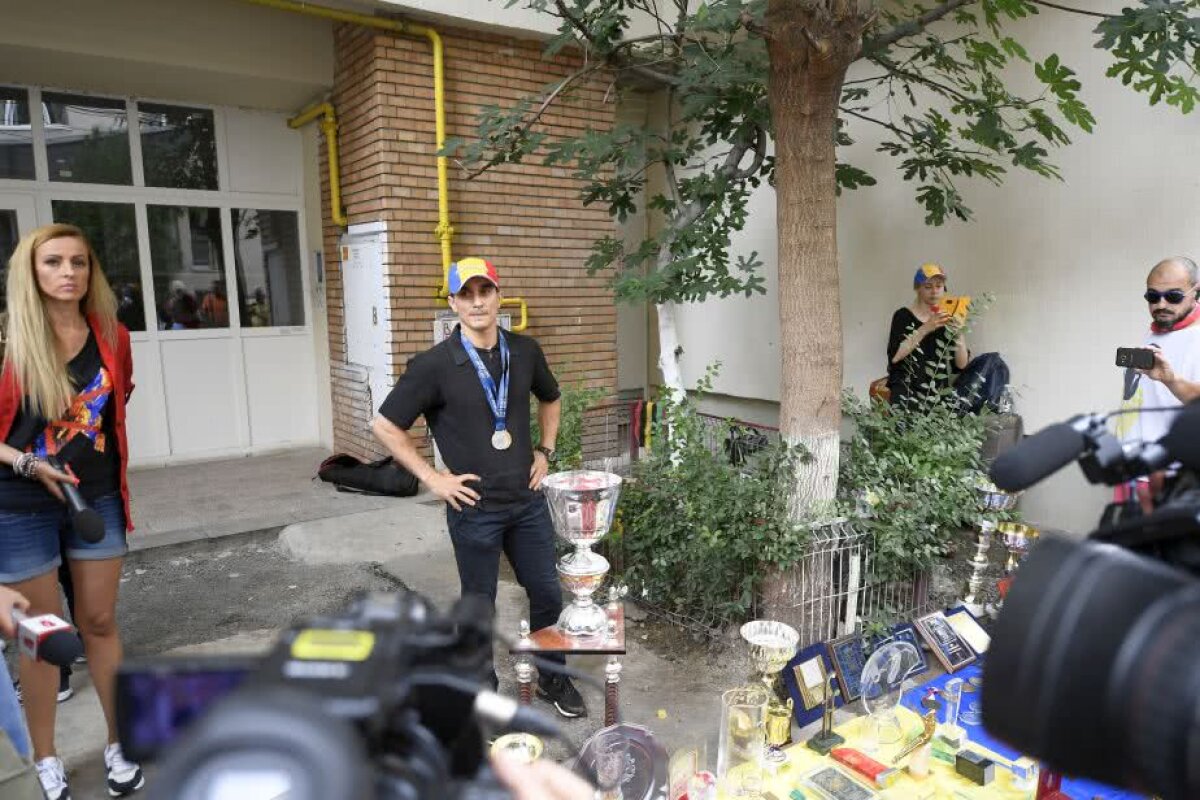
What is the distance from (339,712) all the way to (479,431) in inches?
83.7

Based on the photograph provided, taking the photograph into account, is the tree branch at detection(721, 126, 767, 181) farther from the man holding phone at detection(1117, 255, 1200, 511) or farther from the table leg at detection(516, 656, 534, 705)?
the table leg at detection(516, 656, 534, 705)

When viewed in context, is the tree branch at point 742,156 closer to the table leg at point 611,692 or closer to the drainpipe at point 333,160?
the table leg at point 611,692

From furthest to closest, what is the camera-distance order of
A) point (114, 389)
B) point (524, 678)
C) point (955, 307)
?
point (955, 307) < point (524, 678) < point (114, 389)

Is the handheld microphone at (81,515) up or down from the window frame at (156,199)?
down

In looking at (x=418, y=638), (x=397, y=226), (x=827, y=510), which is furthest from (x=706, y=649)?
(x=397, y=226)

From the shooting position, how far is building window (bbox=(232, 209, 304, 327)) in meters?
6.67

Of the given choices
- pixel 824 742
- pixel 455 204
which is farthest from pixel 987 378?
pixel 455 204

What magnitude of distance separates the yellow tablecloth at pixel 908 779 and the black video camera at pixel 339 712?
1501 millimetres

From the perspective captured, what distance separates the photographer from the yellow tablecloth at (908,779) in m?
1.94

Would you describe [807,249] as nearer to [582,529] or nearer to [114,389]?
[582,529]

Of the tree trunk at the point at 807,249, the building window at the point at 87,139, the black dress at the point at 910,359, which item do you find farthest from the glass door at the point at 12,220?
the black dress at the point at 910,359

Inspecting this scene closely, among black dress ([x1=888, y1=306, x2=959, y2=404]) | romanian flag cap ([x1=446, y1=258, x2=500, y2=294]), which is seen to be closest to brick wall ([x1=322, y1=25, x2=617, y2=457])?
black dress ([x1=888, y1=306, x2=959, y2=404])

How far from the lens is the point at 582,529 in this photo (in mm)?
2619

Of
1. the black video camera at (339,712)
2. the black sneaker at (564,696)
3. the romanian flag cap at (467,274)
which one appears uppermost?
the romanian flag cap at (467,274)
